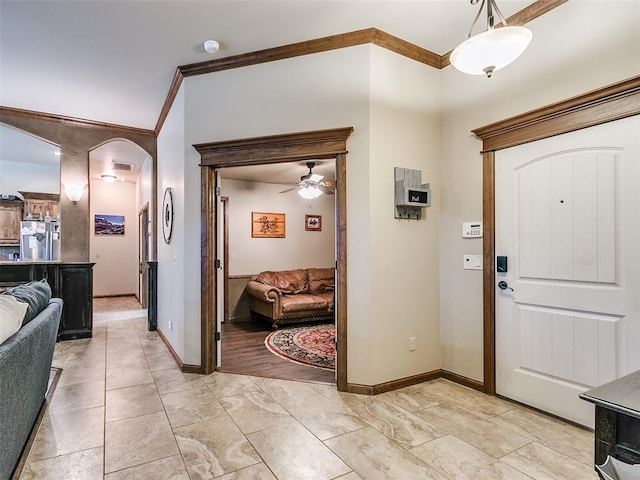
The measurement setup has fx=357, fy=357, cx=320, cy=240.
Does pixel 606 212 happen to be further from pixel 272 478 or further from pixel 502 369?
pixel 272 478

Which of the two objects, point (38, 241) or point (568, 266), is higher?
point (38, 241)

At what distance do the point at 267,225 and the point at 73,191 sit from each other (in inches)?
118

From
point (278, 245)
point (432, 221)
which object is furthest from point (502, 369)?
point (278, 245)

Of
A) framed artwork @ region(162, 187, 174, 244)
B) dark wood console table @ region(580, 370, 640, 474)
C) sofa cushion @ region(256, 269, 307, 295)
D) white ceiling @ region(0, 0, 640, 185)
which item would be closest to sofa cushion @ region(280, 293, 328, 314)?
sofa cushion @ region(256, 269, 307, 295)

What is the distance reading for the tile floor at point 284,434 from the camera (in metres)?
1.96

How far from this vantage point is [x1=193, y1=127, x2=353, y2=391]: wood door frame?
303 cm

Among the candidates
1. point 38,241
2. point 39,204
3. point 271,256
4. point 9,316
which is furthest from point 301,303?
point 39,204

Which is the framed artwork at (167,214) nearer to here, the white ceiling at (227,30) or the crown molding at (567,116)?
the white ceiling at (227,30)

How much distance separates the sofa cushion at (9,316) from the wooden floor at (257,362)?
1974 millimetres

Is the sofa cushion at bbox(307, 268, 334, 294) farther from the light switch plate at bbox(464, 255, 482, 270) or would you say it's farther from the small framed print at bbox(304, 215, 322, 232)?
the light switch plate at bbox(464, 255, 482, 270)

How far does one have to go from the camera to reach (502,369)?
2.88m

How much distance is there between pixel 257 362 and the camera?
384 cm

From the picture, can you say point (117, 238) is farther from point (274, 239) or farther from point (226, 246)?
point (274, 239)

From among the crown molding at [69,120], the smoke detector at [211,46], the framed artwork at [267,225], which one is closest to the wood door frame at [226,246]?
the framed artwork at [267,225]
